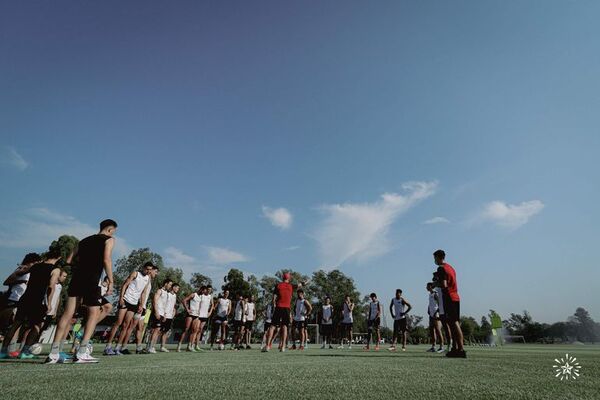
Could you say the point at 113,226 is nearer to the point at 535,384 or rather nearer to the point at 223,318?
the point at 535,384

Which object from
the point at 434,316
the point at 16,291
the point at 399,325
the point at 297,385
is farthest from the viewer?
the point at 399,325

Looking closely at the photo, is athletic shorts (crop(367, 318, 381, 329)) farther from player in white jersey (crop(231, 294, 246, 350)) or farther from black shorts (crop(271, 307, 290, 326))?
black shorts (crop(271, 307, 290, 326))

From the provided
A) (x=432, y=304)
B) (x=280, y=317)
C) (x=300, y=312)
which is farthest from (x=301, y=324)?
(x=432, y=304)

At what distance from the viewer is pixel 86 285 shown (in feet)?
17.5

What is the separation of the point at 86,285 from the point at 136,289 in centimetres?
325

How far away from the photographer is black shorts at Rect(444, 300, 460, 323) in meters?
6.64

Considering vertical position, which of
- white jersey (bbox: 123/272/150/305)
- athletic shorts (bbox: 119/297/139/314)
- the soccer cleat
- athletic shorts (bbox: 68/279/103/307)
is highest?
white jersey (bbox: 123/272/150/305)

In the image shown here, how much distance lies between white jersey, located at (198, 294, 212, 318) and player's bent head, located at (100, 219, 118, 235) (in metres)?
6.65

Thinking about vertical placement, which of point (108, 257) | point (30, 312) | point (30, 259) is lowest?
point (30, 312)

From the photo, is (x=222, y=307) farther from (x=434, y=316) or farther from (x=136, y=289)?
(x=434, y=316)

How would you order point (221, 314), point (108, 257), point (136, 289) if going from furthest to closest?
point (221, 314) < point (136, 289) < point (108, 257)

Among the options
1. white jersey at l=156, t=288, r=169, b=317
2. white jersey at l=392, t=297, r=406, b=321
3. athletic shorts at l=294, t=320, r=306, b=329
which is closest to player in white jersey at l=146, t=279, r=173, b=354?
white jersey at l=156, t=288, r=169, b=317

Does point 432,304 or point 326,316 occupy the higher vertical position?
point 432,304

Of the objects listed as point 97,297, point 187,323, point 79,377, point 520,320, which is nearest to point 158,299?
point 187,323
